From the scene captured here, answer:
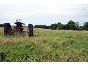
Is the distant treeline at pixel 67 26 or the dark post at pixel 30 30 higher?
the distant treeline at pixel 67 26

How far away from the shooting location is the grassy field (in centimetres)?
443

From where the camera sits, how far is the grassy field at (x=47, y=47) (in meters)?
4.43

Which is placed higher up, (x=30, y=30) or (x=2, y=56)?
(x=30, y=30)

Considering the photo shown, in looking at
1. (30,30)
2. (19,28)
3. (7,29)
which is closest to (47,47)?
(30,30)

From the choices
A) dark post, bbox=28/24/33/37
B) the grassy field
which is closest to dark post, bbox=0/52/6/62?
the grassy field

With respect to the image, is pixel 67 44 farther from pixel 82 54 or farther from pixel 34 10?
pixel 34 10

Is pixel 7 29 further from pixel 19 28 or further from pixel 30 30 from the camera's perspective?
pixel 30 30

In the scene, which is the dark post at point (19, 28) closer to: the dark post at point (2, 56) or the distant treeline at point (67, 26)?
the distant treeline at point (67, 26)

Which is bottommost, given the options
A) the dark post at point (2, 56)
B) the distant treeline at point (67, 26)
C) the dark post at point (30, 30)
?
the dark post at point (2, 56)

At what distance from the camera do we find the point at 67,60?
4422mm

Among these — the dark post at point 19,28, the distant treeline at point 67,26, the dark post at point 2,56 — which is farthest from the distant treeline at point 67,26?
the dark post at point 2,56

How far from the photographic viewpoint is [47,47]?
4566 mm

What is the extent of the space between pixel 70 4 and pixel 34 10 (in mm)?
391

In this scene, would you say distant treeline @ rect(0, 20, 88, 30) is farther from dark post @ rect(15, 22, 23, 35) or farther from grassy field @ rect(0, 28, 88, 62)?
dark post @ rect(15, 22, 23, 35)
